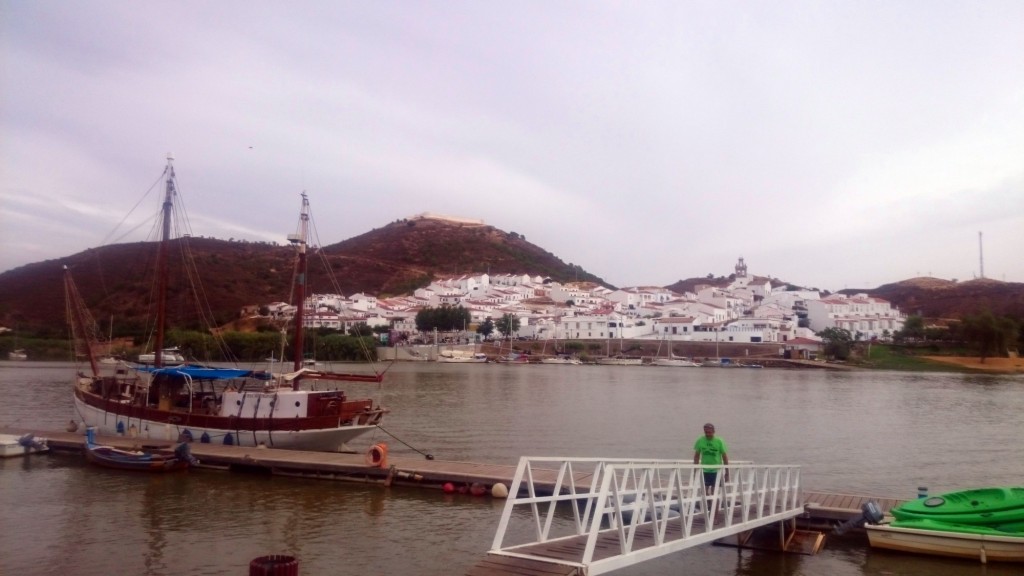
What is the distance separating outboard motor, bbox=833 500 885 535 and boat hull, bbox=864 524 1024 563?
Answer: 14cm

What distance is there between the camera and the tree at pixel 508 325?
113494 mm

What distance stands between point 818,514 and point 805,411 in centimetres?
2871

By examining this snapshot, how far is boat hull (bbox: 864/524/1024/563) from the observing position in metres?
11.6

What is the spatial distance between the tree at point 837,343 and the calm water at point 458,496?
40.6 metres

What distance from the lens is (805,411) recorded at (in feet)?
132

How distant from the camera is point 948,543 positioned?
11.9 metres

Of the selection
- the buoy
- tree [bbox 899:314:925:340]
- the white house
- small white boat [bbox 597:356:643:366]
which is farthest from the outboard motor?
the white house

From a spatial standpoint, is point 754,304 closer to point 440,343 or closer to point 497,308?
point 497,308

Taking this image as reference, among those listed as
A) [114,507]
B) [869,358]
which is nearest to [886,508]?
[114,507]

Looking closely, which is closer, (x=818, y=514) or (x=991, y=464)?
(x=818, y=514)

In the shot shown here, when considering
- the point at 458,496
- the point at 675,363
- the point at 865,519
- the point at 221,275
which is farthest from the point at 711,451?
the point at 221,275

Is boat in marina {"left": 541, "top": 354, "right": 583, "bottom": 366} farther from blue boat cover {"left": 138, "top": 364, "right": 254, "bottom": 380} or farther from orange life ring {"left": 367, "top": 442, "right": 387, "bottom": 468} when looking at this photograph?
orange life ring {"left": 367, "top": 442, "right": 387, "bottom": 468}

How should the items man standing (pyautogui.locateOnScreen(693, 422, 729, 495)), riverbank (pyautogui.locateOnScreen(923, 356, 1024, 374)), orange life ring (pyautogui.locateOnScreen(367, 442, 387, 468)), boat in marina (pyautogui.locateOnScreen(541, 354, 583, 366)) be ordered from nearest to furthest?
1. man standing (pyautogui.locateOnScreen(693, 422, 729, 495))
2. orange life ring (pyautogui.locateOnScreen(367, 442, 387, 468))
3. riverbank (pyautogui.locateOnScreen(923, 356, 1024, 374))
4. boat in marina (pyautogui.locateOnScreen(541, 354, 583, 366))

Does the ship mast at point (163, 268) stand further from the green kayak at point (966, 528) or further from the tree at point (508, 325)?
the tree at point (508, 325)
